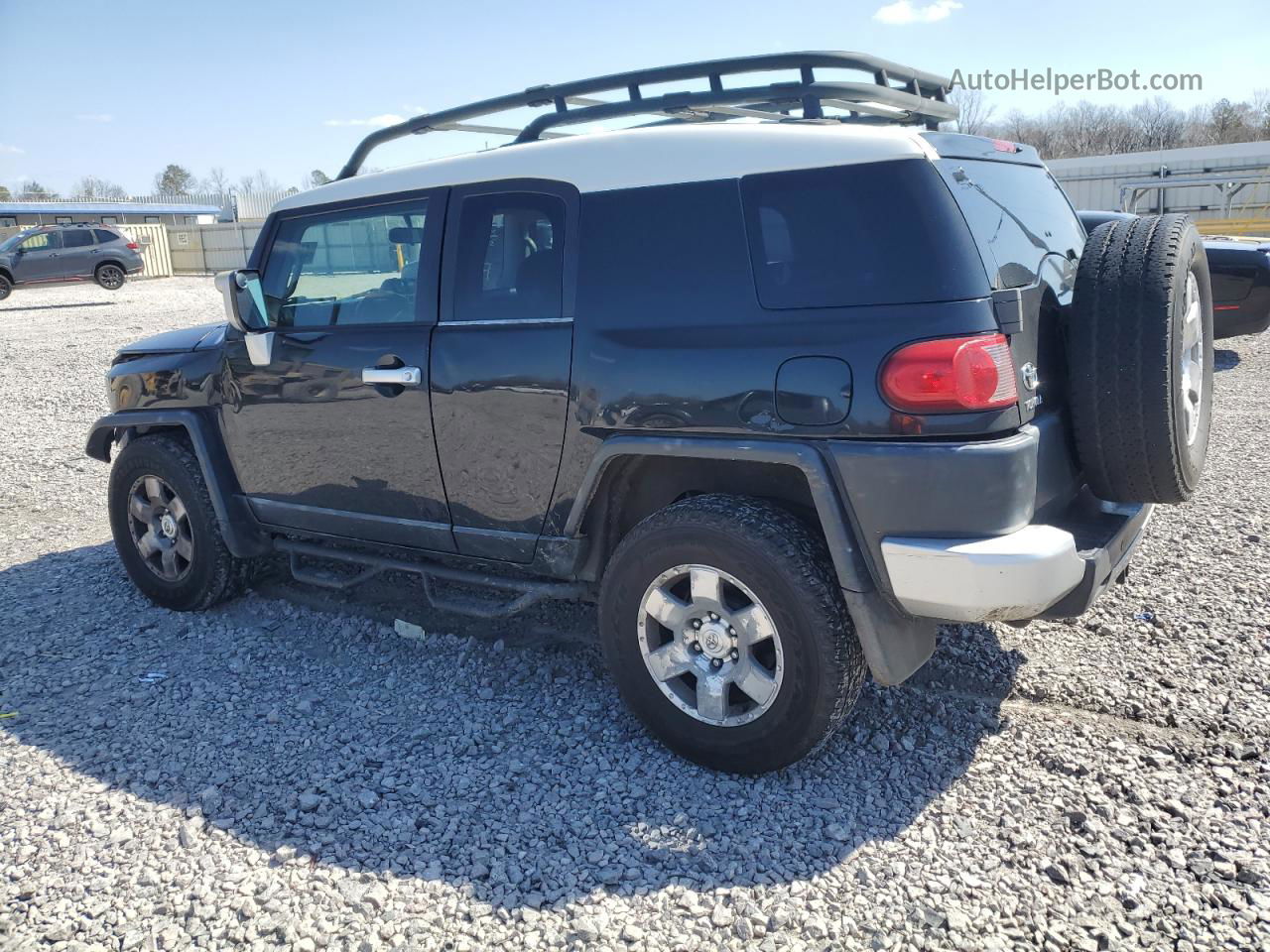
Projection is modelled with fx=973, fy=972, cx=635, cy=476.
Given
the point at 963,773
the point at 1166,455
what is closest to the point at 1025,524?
the point at 1166,455

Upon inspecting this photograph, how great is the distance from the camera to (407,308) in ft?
12.4

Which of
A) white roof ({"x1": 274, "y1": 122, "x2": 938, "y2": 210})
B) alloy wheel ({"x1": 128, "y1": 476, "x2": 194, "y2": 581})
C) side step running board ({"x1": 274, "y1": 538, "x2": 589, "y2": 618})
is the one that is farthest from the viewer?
alloy wheel ({"x1": 128, "y1": 476, "x2": 194, "y2": 581})

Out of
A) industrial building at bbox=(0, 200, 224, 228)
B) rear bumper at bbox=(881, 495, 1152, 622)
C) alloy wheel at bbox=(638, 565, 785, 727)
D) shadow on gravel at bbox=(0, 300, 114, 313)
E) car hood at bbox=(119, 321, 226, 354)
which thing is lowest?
alloy wheel at bbox=(638, 565, 785, 727)

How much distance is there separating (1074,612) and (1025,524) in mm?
357

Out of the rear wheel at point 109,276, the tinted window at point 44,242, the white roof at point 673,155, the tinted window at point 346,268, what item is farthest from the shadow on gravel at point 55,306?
the white roof at point 673,155

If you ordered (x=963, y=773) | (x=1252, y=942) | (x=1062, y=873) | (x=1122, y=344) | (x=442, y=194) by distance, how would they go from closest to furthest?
(x=1252, y=942), (x=1062, y=873), (x=1122, y=344), (x=963, y=773), (x=442, y=194)

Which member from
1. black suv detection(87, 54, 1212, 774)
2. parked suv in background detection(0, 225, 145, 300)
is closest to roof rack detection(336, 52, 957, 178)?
Result: black suv detection(87, 54, 1212, 774)

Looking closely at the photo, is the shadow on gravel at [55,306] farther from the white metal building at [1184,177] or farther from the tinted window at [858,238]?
the tinted window at [858,238]

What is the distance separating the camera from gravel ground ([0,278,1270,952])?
2.54 m

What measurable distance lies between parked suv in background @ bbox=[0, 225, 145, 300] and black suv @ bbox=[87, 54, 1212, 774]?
82.9 feet

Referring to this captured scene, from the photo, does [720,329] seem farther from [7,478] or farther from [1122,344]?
[7,478]

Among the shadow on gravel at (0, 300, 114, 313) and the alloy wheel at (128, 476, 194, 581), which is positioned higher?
the shadow on gravel at (0, 300, 114, 313)

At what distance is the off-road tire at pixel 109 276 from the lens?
25828 millimetres

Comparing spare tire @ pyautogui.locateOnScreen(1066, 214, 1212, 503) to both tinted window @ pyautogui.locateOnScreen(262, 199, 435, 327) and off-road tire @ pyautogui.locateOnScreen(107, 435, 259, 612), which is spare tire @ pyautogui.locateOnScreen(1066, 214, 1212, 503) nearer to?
tinted window @ pyautogui.locateOnScreen(262, 199, 435, 327)
